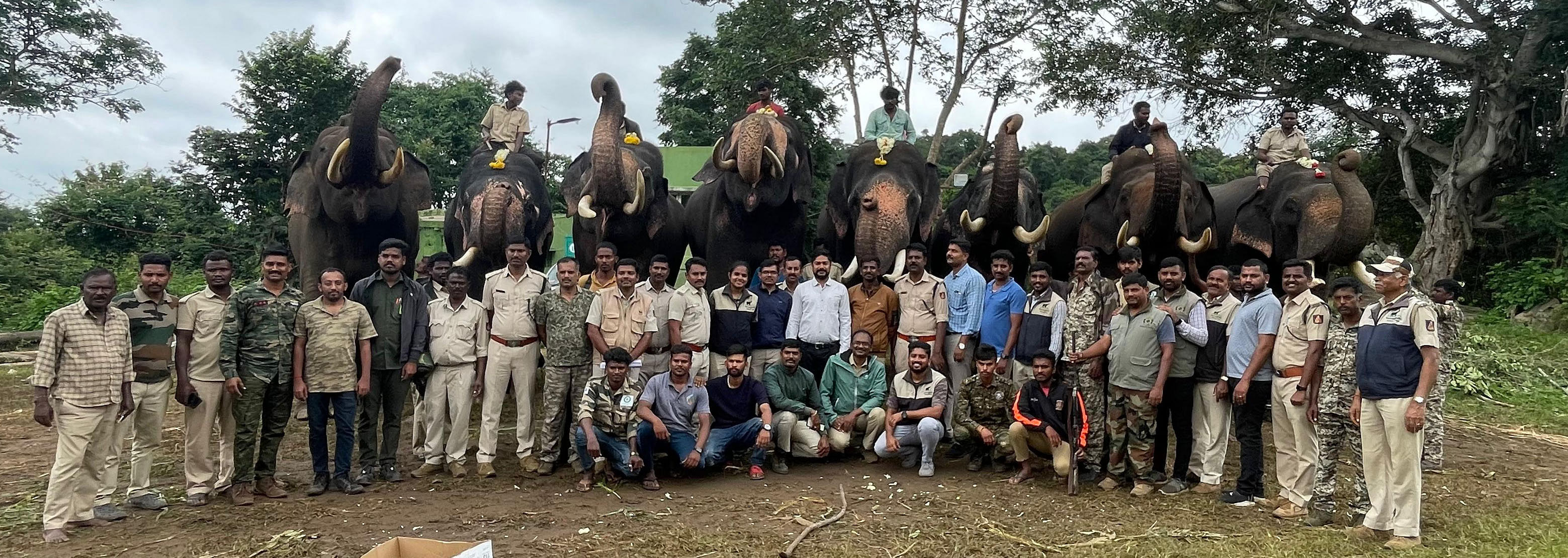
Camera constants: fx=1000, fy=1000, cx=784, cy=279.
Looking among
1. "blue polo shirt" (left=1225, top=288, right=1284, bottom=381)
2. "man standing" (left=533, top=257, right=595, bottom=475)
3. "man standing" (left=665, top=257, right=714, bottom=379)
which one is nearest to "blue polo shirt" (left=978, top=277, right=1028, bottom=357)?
"blue polo shirt" (left=1225, top=288, right=1284, bottom=381)

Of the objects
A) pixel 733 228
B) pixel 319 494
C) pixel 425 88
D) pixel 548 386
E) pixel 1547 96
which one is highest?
pixel 425 88

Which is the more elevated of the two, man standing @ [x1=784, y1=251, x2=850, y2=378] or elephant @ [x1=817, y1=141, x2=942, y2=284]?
elephant @ [x1=817, y1=141, x2=942, y2=284]

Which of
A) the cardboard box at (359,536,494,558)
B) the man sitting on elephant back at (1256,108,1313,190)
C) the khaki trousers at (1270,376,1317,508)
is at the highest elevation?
the man sitting on elephant back at (1256,108,1313,190)

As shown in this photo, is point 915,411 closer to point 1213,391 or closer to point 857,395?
point 857,395

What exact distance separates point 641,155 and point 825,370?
396 centimetres

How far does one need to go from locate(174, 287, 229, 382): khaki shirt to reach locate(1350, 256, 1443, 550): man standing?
6120 mm

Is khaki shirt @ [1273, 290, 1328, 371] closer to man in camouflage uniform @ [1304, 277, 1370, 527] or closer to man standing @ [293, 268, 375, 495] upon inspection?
man in camouflage uniform @ [1304, 277, 1370, 527]

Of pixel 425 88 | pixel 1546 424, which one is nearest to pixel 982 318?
pixel 1546 424

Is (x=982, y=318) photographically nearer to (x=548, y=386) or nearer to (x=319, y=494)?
(x=548, y=386)

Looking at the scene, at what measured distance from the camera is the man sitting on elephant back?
9977mm

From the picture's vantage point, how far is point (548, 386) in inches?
261

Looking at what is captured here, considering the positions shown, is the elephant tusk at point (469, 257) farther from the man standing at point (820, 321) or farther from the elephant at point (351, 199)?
the man standing at point (820, 321)

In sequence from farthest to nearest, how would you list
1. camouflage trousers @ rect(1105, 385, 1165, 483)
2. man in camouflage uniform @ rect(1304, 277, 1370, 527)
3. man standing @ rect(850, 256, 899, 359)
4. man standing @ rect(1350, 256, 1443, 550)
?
man standing @ rect(850, 256, 899, 359)
camouflage trousers @ rect(1105, 385, 1165, 483)
man in camouflage uniform @ rect(1304, 277, 1370, 527)
man standing @ rect(1350, 256, 1443, 550)

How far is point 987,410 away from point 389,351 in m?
3.91
